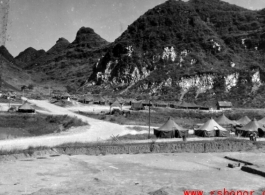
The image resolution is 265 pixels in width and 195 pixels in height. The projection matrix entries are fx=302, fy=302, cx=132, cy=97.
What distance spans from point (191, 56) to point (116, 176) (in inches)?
4682

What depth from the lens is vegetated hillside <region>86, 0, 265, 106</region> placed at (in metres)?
111

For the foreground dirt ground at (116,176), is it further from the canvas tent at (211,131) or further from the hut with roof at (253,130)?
the hut with roof at (253,130)

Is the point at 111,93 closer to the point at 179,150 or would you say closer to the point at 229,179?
the point at 179,150

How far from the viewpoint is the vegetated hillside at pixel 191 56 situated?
365 feet

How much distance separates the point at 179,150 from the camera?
27062mm

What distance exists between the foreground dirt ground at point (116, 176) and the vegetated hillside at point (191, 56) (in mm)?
78004

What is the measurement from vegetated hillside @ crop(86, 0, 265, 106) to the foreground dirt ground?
7800 cm

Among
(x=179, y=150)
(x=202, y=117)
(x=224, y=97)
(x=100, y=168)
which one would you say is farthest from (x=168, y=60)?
(x=100, y=168)

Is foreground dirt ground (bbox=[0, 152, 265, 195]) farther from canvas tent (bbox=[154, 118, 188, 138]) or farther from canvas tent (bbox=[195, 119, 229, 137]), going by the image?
canvas tent (bbox=[195, 119, 229, 137])

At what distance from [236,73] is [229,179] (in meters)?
103

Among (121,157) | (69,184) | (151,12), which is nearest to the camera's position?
(69,184)

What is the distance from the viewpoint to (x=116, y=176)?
1650 cm

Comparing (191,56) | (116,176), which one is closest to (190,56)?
(191,56)

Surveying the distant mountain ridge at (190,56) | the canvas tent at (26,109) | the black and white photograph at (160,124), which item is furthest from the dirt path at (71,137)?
the distant mountain ridge at (190,56)
